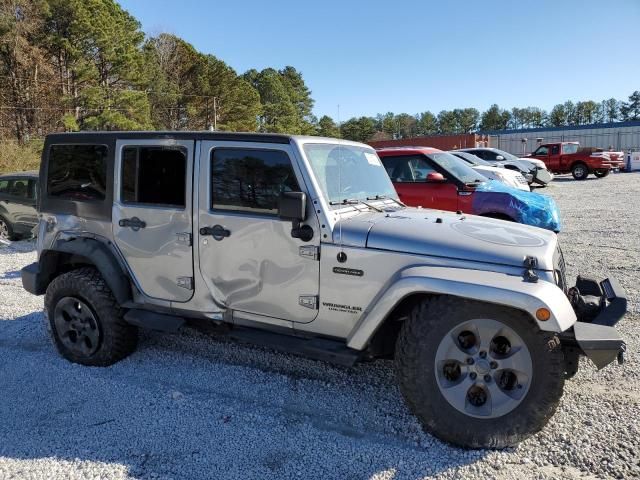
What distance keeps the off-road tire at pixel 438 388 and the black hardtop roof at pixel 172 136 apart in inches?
62.5

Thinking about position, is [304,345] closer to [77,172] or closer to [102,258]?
[102,258]

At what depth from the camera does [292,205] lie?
3156 mm

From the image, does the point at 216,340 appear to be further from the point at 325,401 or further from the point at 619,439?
the point at 619,439

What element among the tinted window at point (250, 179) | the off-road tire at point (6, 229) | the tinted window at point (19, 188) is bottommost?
the off-road tire at point (6, 229)

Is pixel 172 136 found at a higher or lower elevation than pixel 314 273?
higher

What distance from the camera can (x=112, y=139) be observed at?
4102mm

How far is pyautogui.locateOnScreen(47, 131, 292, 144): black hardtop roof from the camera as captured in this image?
354cm

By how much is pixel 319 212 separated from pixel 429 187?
501 centimetres

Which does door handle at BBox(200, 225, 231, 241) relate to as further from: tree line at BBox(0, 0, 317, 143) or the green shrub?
tree line at BBox(0, 0, 317, 143)

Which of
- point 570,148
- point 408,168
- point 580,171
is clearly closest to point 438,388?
point 408,168

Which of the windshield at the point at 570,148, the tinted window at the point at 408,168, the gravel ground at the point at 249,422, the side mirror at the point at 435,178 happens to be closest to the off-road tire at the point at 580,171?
the windshield at the point at 570,148

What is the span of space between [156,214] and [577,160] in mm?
25176

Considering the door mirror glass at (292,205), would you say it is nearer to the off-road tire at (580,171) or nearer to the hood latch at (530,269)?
the hood latch at (530,269)

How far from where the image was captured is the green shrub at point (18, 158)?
2231 cm
